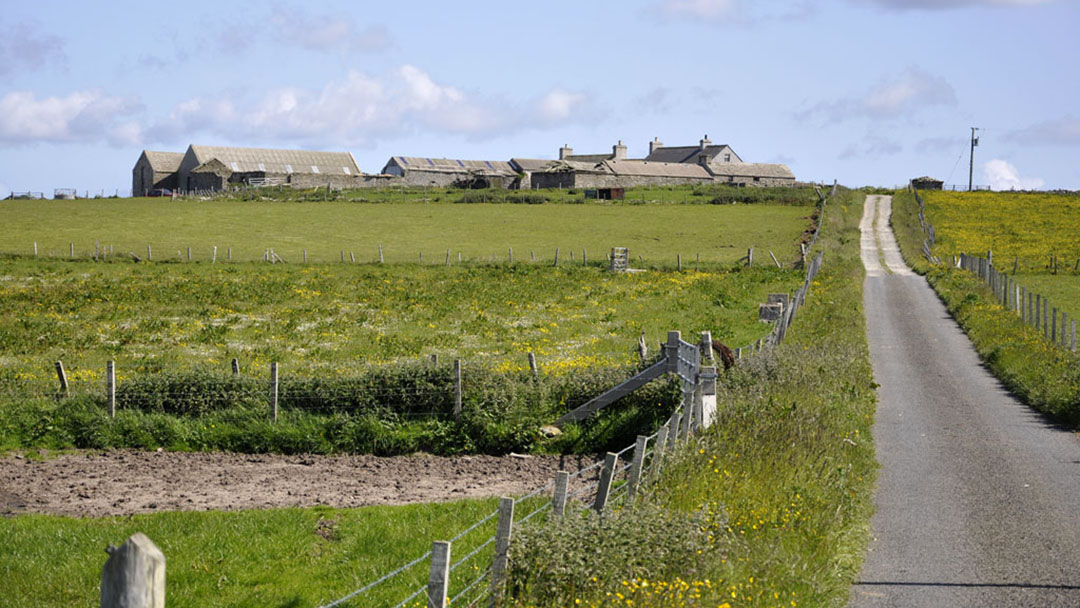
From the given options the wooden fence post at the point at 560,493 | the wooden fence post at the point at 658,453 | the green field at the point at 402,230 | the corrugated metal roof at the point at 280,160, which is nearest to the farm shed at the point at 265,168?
the corrugated metal roof at the point at 280,160

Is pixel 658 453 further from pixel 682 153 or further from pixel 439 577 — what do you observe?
pixel 682 153

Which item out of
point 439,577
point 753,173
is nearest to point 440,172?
point 753,173

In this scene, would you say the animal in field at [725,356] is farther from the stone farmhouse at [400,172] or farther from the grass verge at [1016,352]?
the stone farmhouse at [400,172]

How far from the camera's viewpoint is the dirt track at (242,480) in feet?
54.2

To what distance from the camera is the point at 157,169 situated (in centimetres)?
12875

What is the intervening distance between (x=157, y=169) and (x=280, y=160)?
14928 mm

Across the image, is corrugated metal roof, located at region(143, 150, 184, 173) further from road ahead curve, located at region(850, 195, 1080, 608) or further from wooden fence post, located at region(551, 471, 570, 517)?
wooden fence post, located at region(551, 471, 570, 517)

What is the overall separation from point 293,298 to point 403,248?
26.8 m

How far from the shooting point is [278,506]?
637 inches

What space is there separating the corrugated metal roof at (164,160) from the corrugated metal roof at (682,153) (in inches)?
2764

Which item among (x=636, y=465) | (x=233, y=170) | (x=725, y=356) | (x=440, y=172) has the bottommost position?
(x=725, y=356)

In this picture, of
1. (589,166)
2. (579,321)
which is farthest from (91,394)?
(589,166)

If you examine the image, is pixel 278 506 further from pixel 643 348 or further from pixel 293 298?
pixel 293 298

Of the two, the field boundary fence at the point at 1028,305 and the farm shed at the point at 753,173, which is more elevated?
the farm shed at the point at 753,173
